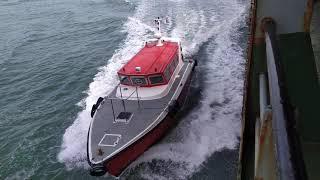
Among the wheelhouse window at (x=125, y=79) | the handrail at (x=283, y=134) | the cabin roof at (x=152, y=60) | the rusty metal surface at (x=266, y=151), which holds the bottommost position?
the wheelhouse window at (x=125, y=79)

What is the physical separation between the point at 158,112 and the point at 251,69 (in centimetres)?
810

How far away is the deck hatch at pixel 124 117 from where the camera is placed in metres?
15.0

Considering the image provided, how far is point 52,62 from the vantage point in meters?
25.4

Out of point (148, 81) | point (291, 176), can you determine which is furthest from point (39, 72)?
point (291, 176)

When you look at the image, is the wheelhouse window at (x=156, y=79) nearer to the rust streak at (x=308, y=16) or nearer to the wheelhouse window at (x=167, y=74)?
the wheelhouse window at (x=167, y=74)

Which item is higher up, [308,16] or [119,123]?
[308,16]

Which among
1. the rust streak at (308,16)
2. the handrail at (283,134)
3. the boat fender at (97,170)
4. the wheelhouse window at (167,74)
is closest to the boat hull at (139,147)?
the boat fender at (97,170)

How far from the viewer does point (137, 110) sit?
15.7 metres

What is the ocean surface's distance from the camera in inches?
578

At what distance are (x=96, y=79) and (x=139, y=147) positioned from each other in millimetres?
9189

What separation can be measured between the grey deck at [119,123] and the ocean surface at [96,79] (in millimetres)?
1280

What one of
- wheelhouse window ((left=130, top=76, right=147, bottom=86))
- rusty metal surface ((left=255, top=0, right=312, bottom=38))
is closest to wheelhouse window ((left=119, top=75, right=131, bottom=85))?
wheelhouse window ((left=130, top=76, right=147, bottom=86))

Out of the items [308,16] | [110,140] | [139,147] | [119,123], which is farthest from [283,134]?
[119,123]

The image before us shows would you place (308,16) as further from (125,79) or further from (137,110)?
(125,79)
